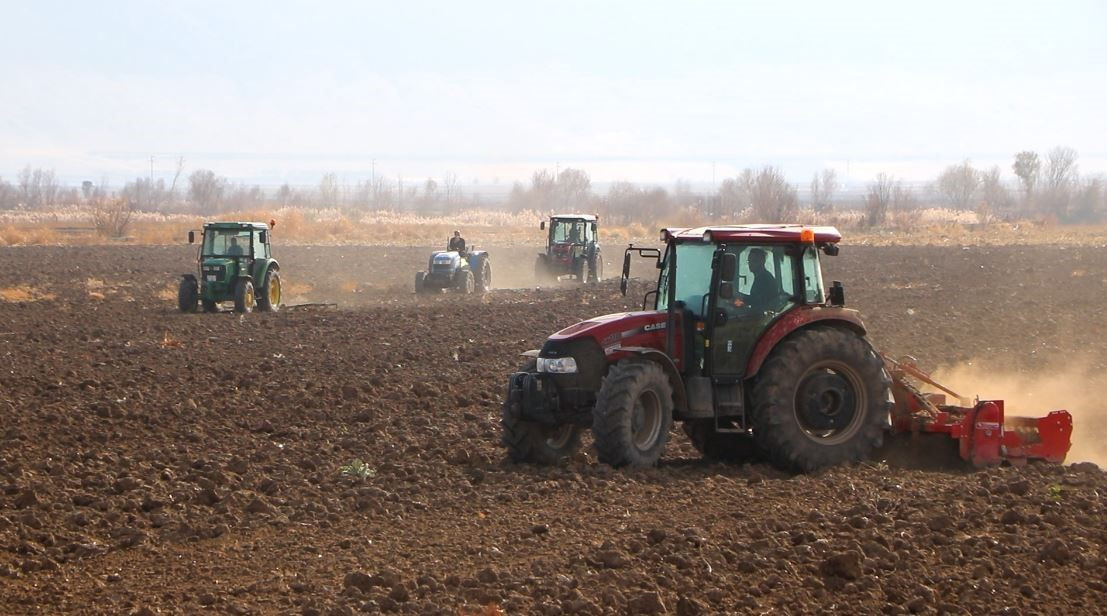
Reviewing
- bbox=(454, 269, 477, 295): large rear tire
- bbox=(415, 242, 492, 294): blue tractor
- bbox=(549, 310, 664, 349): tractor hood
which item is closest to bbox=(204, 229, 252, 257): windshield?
bbox=(415, 242, 492, 294): blue tractor

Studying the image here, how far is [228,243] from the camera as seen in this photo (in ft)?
83.7

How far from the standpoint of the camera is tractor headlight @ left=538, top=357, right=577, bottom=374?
1002 cm

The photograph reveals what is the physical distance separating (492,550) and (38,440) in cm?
567

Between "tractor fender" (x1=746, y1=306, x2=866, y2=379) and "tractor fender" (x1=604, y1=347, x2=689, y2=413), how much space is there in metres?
0.53

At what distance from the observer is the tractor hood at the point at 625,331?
10.1 metres

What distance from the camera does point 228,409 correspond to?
13352 mm

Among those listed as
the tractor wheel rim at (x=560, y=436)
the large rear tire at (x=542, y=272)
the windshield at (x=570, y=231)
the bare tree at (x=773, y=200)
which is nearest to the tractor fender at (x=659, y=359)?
the tractor wheel rim at (x=560, y=436)

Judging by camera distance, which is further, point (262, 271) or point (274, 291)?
point (274, 291)

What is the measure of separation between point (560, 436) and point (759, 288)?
6.54ft

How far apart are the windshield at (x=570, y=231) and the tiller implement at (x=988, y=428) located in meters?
25.2

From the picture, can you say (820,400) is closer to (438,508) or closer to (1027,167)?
(438,508)

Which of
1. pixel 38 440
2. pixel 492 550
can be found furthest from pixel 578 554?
pixel 38 440

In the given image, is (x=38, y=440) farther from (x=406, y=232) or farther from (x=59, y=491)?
(x=406, y=232)

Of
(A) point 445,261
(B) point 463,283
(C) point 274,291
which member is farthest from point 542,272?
(C) point 274,291
